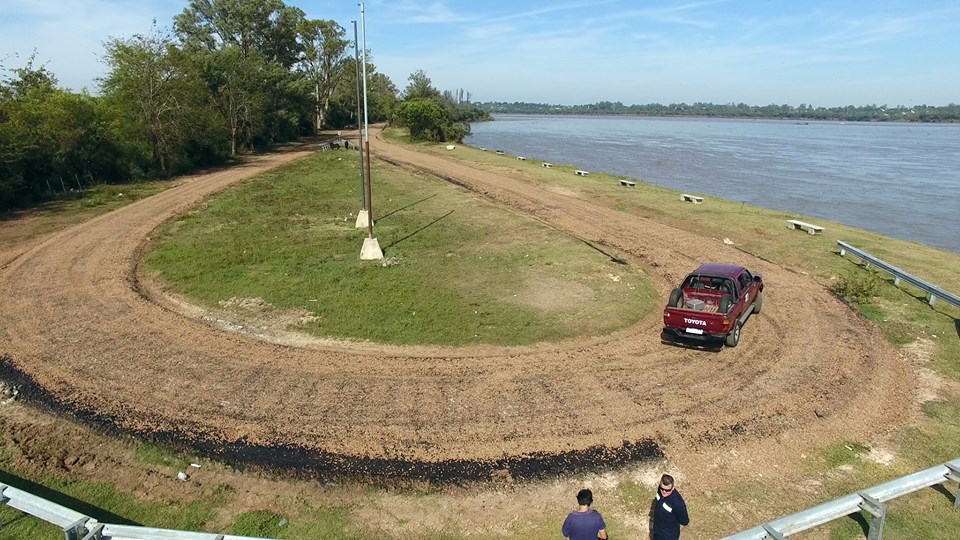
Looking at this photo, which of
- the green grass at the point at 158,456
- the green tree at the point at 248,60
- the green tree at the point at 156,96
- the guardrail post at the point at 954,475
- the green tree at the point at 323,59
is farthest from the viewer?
the green tree at the point at 323,59

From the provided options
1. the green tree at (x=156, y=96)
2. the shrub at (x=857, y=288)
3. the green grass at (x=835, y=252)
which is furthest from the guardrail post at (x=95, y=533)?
the green tree at (x=156, y=96)

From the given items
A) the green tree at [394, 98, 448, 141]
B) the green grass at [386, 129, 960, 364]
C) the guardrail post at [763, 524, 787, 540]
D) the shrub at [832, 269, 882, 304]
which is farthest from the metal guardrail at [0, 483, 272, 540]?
the green tree at [394, 98, 448, 141]

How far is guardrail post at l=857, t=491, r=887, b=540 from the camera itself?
7.66m

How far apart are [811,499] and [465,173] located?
34743 millimetres

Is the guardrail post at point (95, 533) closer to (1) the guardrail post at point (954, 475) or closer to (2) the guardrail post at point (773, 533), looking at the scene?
(2) the guardrail post at point (773, 533)

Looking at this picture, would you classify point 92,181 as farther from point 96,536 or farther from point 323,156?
point 96,536

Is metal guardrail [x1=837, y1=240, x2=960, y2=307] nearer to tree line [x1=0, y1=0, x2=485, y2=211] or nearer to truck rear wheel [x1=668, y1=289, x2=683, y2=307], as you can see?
truck rear wheel [x1=668, y1=289, x2=683, y2=307]

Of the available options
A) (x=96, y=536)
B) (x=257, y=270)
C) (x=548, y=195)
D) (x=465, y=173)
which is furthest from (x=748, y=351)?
(x=465, y=173)

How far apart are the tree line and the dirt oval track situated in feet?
37.7

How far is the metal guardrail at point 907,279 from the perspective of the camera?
16.0 metres

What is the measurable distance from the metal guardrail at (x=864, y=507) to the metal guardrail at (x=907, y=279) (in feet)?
30.5

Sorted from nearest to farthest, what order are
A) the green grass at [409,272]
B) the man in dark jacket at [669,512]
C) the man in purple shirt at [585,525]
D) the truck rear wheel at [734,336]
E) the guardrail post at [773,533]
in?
the man in purple shirt at [585,525]
the guardrail post at [773,533]
the man in dark jacket at [669,512]
the truck rear wheel at [734,336]
the green grass at [409,272]

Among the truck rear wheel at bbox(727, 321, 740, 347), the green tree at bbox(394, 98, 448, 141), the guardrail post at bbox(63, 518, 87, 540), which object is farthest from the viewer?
the green tree at bbox(394, 98, 448, 141)

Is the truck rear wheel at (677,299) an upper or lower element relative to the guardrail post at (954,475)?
upper
